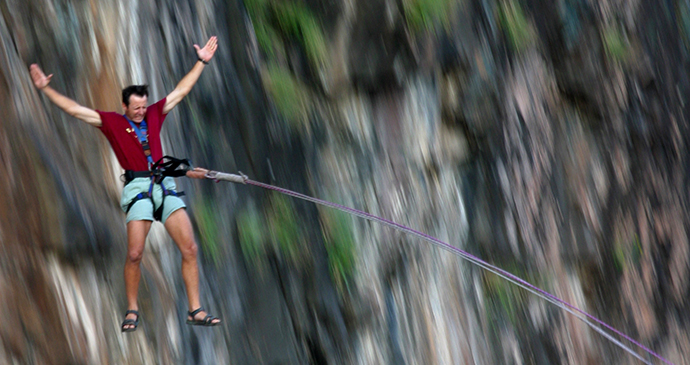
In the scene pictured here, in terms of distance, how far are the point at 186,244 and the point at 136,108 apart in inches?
49.6

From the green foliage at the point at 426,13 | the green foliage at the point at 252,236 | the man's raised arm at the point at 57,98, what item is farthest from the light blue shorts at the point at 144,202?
the green foliage at the point at 426,13

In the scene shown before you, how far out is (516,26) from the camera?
27.4ft

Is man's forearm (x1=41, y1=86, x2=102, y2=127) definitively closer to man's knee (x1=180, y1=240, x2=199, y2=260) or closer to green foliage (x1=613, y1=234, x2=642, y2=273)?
man's knee (x1=180, y1=240, x2=199, y2=260)

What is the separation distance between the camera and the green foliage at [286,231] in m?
8.47

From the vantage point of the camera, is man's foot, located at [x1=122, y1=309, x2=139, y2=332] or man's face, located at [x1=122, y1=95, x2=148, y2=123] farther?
man's foot, located at [x1=122, y1=309, x2=139, y2=332]

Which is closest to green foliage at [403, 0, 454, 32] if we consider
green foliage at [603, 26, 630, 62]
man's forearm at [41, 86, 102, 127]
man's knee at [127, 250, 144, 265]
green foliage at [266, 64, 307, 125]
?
green foliage at [266, 64, 307, 125]

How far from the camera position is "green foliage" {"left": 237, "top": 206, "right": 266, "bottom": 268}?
8352 mm

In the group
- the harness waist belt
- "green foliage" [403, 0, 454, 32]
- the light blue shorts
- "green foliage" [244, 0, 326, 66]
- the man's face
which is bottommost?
the light blue shorts

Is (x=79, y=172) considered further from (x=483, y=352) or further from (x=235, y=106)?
(x=483, y=352)

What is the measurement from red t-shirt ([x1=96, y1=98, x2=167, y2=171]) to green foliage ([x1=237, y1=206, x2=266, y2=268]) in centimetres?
238

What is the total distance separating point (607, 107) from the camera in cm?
866

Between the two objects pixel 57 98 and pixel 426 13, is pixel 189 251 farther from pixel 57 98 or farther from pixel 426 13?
pixel 426 13

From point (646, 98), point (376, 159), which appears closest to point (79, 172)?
point (376, 159)

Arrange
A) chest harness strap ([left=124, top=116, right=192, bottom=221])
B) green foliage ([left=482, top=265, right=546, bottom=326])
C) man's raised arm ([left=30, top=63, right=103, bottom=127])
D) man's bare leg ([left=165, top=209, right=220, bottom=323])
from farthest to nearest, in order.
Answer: green foliage ([left=482, top=265, right=546, bottom=326]), man's bare leg ([left=165, top=209, right=220, bottom=323]), chest harness strap ([left=124, top=116, right=192, bottom=221]), man's raised arm ([left=30, top=63, right=103, bottom=127])
